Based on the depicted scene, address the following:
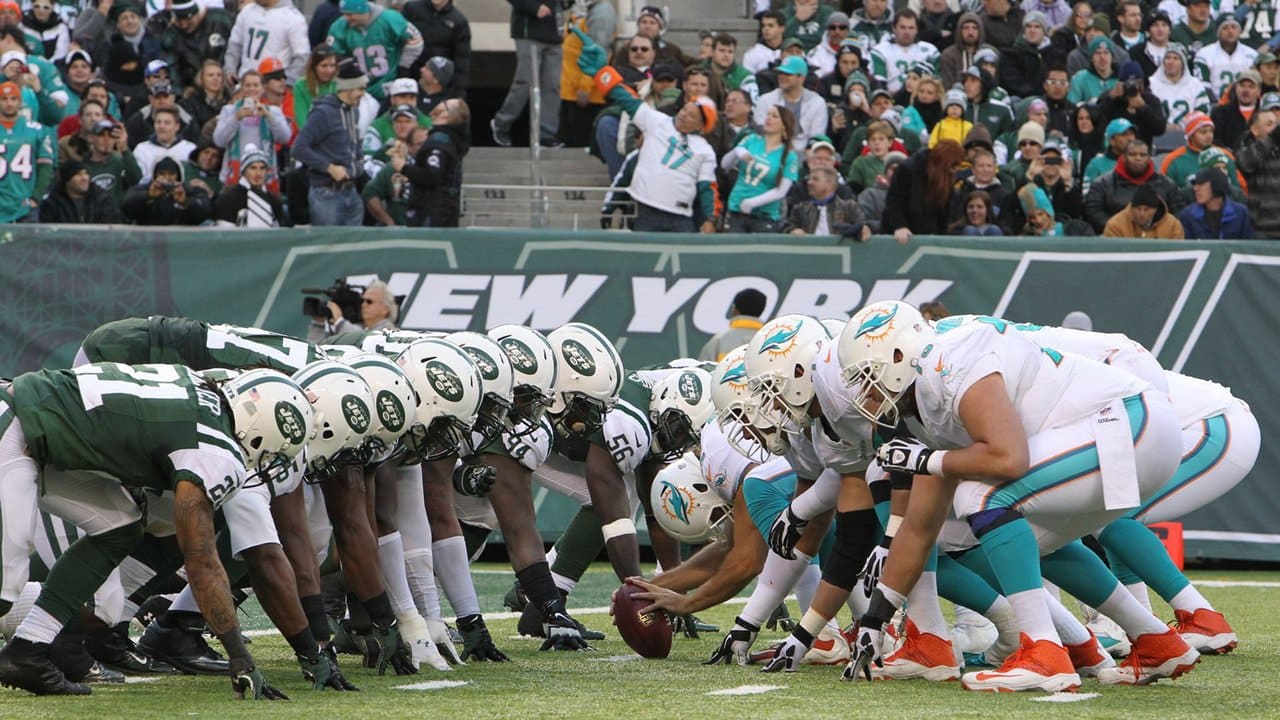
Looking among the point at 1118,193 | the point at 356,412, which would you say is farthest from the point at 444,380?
the point at 1118,193

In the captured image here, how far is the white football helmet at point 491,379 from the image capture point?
7250 millimetres

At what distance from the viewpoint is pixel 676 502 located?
7691 millimetres

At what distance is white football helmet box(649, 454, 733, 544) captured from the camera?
7633 millimetres

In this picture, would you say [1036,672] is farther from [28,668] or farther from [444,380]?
[28,668]

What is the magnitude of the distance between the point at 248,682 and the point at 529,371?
2.10m

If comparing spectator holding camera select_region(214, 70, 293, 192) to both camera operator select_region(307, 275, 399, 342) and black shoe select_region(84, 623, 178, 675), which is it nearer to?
camera operator select_region(307, 275, 399, 342)

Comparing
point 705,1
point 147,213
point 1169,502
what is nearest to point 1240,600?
point 1169,502

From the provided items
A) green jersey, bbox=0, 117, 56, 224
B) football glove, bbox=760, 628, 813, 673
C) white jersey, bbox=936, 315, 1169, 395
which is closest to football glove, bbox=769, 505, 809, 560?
football glove, bbox=760, 628, 813, 673

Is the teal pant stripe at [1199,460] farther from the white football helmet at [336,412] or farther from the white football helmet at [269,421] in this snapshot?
the white football helmet at [269,421]

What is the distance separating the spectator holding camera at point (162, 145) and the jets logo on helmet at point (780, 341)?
24.8 feet

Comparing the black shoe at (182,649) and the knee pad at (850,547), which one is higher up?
the knee pad at (850,547)

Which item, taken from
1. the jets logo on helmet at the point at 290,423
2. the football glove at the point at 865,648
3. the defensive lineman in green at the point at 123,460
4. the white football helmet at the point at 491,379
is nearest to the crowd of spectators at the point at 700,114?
the white football helmet at the point at 491,379

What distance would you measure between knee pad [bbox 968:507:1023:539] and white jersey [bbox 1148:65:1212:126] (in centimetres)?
1089

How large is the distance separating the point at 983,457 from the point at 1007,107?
369 inches
